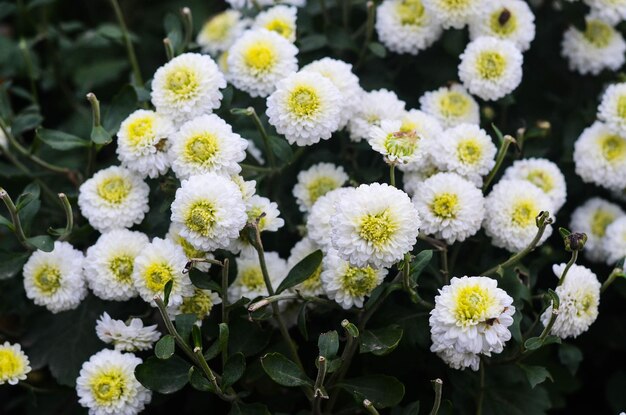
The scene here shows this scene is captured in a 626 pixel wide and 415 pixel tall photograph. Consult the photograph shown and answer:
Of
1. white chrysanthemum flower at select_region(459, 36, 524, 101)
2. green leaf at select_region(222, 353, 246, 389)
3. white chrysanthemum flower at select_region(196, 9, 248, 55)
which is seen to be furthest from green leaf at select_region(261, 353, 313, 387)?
white chrysanthemum flower at select_region(196, 9, 248, 55)

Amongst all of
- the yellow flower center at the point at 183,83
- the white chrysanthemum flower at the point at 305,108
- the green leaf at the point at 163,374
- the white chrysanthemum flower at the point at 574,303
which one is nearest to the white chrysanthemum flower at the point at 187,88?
the yellow flower center at the point at 183,83

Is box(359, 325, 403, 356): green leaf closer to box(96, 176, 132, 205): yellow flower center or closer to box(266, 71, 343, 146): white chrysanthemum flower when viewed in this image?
box(266, 71, 343, 146): white chrysanthemum flower

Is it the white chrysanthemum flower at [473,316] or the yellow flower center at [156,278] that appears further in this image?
the yellow flower center at [156,278]

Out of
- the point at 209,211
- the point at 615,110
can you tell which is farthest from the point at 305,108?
the point at 615,110

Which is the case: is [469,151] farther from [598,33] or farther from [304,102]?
[598,33]

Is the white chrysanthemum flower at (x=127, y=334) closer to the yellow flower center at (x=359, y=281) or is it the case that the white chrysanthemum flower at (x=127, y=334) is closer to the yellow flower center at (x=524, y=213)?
the yellow flower center at (x=359, y=281)

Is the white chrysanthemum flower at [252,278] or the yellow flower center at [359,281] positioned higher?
the yellow flower center at [359,281]
